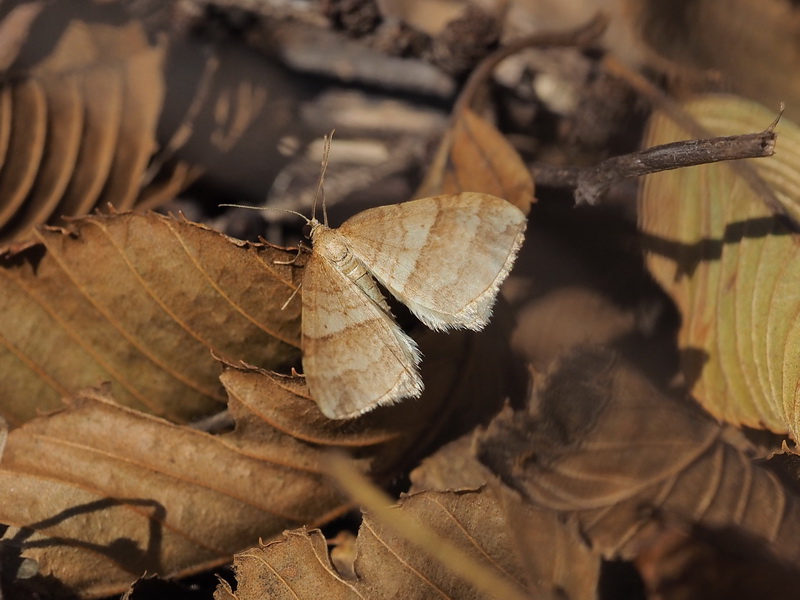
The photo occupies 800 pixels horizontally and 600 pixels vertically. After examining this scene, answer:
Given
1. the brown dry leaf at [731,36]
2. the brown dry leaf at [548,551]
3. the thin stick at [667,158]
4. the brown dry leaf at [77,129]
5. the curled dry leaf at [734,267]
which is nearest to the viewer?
the thin stick at [667,158]

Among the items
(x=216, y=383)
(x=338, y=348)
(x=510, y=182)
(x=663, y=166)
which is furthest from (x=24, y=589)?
(x=663, y=166)

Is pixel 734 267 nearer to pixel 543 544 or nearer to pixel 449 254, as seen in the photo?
pixel 449 254

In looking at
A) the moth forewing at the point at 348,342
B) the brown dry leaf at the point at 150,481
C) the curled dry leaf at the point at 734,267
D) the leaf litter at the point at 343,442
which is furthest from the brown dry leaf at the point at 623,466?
the brown dry leaf at the point at 150,481

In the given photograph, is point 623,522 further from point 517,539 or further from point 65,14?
point 65,14

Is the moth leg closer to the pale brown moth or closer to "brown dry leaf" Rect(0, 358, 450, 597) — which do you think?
the pale brown moth

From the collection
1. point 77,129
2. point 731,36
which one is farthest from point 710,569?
point 77,129

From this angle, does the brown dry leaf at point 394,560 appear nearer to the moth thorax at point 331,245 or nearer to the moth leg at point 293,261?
the moth leg at point 293,261

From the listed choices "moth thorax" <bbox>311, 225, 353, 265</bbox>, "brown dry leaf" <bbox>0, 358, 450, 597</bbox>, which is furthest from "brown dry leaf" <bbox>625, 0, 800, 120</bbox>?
"brown dry leaf" <bbox>0, 358, 450, 597</bbox>
